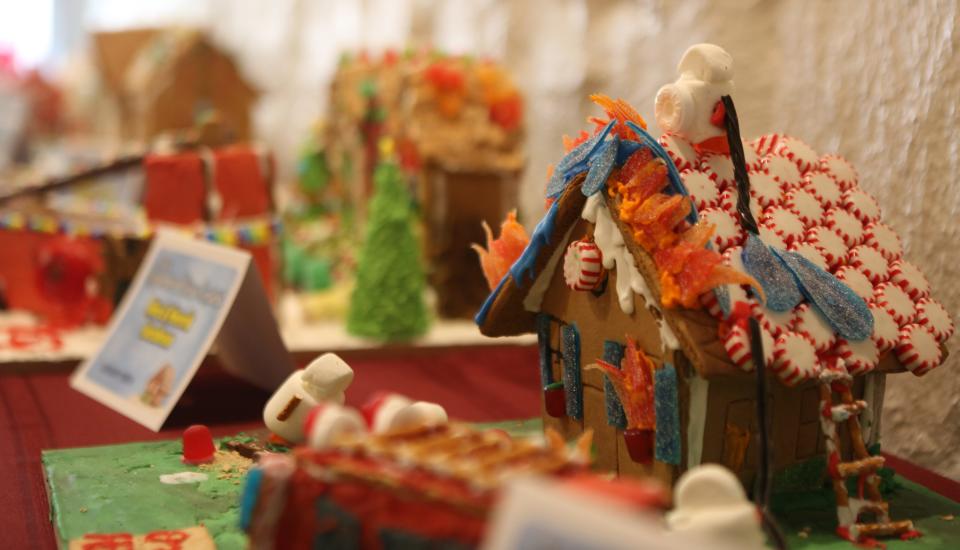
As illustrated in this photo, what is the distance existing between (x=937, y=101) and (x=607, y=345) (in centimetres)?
98

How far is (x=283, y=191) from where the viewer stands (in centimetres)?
741

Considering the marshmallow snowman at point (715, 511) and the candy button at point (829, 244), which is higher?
the candy button at point (829, 244)

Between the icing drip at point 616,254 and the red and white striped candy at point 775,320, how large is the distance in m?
0.18

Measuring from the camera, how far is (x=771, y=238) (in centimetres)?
192

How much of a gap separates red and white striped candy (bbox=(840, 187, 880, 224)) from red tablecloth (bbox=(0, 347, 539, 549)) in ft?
3.34

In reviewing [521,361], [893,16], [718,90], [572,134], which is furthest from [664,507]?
[572,134]

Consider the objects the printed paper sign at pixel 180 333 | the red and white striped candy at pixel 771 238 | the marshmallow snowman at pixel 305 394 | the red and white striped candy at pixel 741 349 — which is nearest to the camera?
the red and white striped candy at pixel 741 349

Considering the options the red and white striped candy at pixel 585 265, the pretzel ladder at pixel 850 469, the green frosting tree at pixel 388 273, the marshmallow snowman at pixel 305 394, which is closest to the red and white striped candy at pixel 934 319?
the pretzel ladder at pixel 850 469

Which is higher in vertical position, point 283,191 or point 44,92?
point 44,92

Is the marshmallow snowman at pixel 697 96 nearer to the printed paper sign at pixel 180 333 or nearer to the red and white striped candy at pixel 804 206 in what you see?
the red and white striped candy at pixel 804 206

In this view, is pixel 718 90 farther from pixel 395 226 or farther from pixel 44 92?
pixel 44 92

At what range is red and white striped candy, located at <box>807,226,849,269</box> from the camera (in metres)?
1.96

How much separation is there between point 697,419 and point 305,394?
31.2 inches

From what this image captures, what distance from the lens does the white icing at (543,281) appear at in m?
2.09
